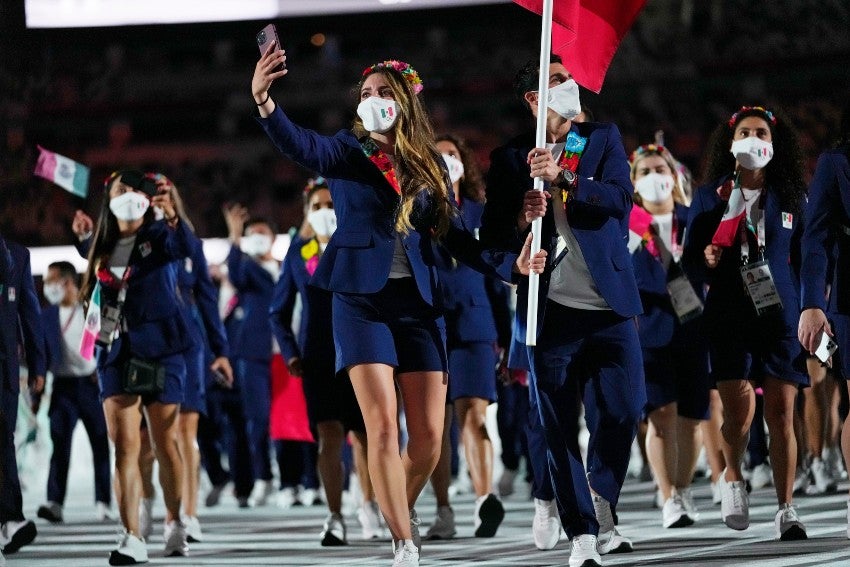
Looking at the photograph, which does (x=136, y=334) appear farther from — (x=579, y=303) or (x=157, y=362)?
(x=579, y=303)

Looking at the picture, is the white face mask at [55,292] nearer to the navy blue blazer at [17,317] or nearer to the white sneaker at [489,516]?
the navy blue blazer at [17,317]

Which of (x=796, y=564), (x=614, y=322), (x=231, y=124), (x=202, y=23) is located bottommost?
(x=796, y=564)

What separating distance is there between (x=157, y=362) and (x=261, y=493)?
429 centimetres

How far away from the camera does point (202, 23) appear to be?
28578mm

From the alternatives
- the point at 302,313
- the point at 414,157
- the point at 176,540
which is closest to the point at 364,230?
the point at 414,157

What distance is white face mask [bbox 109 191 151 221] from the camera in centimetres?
726

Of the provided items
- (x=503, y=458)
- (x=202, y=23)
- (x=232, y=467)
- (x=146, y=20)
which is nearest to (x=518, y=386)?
(x=503, y=458)

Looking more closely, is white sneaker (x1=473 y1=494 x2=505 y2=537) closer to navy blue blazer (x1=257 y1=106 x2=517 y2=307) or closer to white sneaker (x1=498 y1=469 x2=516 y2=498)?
navy blue blazer (x1=257 y1=106 x2=517 y2=307)

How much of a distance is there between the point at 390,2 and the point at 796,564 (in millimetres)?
20192

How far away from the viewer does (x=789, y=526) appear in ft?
20.3

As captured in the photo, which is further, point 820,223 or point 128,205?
point 128,205

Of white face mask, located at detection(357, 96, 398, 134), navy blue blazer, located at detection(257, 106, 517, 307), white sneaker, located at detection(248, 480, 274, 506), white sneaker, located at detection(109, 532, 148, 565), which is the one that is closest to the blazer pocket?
navy blue blazer, located at detection(257, 106, 517, 307)

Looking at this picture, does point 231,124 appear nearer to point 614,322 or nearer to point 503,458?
point 503,458

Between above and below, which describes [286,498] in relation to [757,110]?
below
